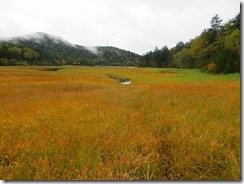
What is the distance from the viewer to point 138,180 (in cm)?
238

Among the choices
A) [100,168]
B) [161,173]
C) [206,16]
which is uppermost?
[206,16]

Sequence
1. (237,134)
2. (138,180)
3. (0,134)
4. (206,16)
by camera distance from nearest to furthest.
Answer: (138,180), (237,134), (0,134), (206,16)

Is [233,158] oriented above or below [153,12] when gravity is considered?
below

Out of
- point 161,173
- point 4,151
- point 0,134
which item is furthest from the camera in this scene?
point 0,134

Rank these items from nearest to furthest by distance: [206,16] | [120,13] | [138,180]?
[138,180]
[206,16]
[120,13]

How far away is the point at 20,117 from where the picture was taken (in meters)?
4.89

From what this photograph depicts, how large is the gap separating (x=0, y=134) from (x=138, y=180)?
9.67 ft

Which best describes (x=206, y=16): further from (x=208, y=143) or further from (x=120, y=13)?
(x=208, y=143)

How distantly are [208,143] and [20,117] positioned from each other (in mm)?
4313

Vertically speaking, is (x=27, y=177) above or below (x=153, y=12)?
below

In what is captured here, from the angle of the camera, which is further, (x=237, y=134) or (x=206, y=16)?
(x=206, y=16)

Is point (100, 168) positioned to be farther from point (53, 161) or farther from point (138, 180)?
point (53, 161)

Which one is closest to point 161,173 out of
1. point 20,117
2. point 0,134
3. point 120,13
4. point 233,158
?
point 233,158

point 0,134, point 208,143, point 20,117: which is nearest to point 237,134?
point 208,143
